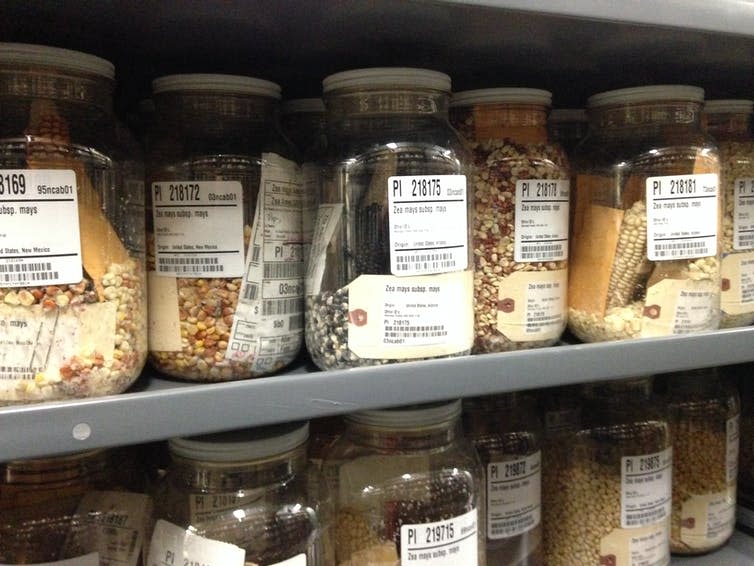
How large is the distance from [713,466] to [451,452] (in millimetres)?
468

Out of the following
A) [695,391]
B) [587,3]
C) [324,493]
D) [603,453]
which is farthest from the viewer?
[695,391]

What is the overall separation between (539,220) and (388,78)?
22cm

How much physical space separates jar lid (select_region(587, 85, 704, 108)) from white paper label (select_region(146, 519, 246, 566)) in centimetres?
64

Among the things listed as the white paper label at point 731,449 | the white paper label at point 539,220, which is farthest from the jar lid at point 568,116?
the white paper label at point 731,449

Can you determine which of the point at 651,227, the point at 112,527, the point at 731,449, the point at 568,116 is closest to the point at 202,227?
the point at 112,527

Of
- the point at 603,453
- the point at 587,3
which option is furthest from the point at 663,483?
the point at 587,3

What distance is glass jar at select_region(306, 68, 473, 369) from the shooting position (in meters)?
0.60

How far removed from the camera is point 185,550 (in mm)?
619

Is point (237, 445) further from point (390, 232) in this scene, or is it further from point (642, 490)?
point (642, 490)

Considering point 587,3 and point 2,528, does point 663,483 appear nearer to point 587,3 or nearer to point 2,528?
point 587,3

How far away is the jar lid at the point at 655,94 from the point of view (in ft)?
2.43

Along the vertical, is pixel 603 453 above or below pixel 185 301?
below

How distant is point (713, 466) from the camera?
952 millimetres

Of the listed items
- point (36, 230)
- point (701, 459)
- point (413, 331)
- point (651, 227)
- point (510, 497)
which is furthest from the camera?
point (701, 459)
